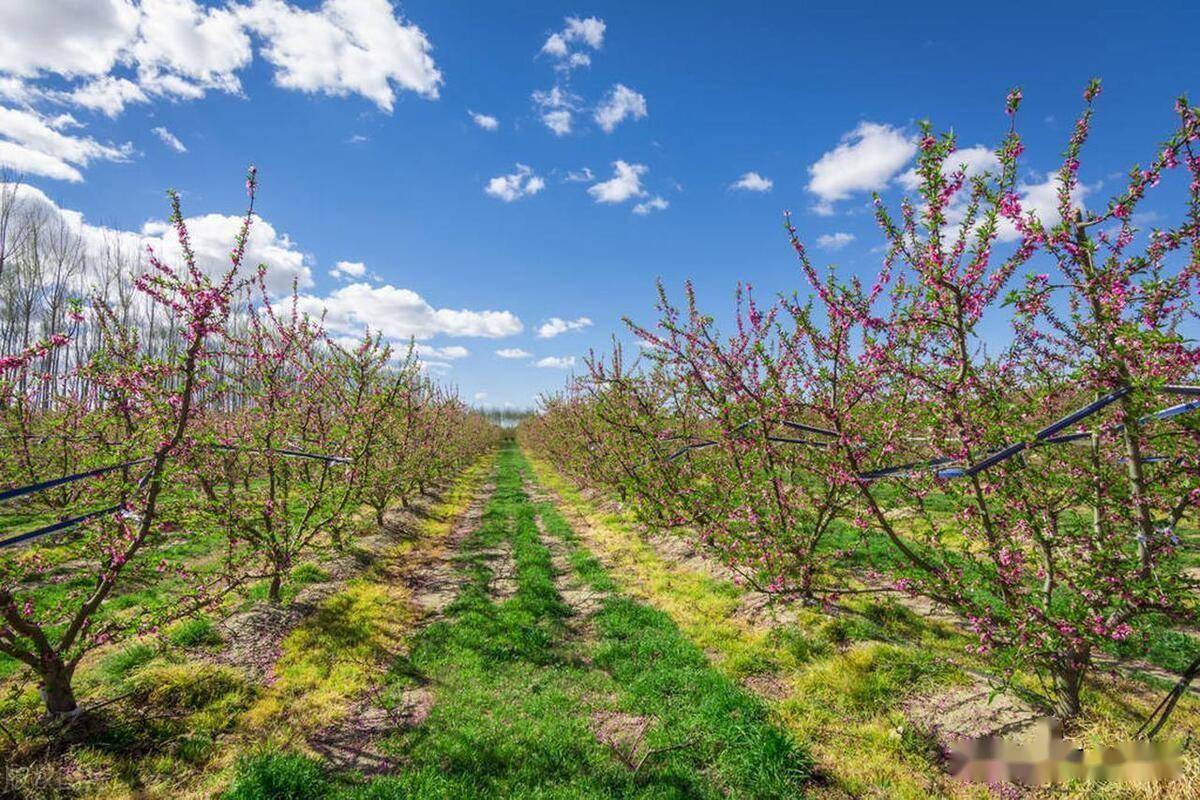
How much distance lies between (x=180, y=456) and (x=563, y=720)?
4604 mm

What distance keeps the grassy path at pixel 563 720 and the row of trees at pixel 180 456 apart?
7.39 ft

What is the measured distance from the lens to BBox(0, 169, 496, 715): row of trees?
4.43 m

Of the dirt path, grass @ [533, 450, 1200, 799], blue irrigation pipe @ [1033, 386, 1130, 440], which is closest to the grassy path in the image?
the dirt path

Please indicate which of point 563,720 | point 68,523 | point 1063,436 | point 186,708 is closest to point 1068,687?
point 1063,436

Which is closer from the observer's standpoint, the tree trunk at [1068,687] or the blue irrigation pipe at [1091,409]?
the blue irrigation pipe at [1091,409]

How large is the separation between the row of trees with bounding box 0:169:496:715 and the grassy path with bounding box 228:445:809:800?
7.39 feet

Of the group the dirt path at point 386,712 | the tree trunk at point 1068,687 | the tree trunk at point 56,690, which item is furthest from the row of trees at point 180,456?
the tree trunk at point 1068,687

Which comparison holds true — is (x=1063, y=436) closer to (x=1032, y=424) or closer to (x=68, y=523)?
(x=1032, y=424)

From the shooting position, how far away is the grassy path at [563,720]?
4.00m

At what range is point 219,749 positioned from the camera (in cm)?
449

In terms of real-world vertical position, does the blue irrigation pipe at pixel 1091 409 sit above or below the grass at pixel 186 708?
above

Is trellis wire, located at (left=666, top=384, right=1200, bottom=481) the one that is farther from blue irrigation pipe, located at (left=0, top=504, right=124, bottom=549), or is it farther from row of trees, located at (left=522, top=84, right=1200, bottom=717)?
blue irrigation pipe, located at (left=0, top=504, right=124, bottom=549)

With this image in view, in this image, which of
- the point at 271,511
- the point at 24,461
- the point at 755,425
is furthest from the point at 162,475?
the point at 24,461

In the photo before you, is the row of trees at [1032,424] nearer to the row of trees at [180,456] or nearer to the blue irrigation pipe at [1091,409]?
the blue irrigation pipe at [1091,409]
